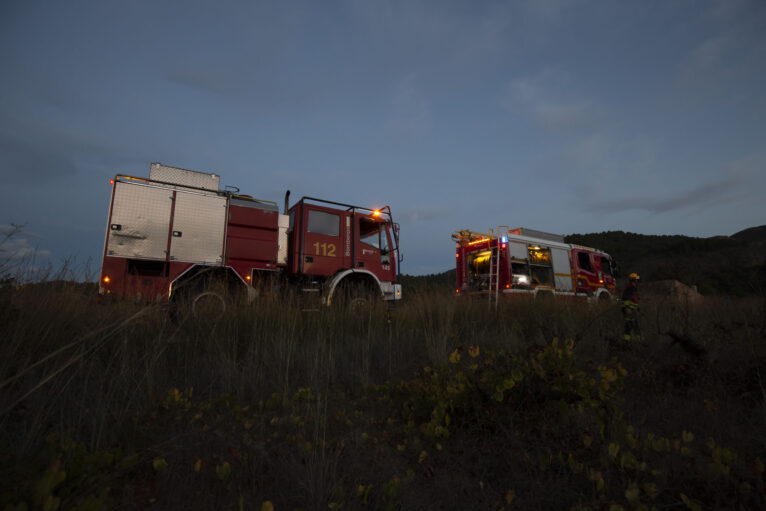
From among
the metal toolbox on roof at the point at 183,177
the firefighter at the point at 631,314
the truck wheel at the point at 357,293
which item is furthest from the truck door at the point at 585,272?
the metal toolbox on roof at the point at 183,177

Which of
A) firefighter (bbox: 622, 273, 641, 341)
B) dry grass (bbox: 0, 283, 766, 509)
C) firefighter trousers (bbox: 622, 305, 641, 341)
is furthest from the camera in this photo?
firefighter trousers (bbox: 622, 305, 641, 341)

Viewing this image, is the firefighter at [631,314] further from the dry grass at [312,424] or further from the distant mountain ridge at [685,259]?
the distant mountain ridge at [685,259]

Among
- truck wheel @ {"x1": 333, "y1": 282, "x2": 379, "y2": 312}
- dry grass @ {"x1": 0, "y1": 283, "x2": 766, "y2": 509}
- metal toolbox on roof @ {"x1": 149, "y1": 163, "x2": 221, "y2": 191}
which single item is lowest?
dry grass @ {"x1": 0, "y1": 283, "x2": 766, "y2": 509}

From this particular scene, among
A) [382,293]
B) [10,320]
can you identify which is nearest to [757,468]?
[10,320]

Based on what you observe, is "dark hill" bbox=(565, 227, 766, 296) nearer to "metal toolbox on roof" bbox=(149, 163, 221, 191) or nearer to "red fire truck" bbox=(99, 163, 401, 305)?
"red fire truck" bbox=(99, 163, 401, 305)

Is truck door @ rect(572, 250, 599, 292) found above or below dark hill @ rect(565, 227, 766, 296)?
below

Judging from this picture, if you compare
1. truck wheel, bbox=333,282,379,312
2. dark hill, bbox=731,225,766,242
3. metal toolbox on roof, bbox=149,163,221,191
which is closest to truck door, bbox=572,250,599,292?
truck wheel, bbox=333,282,379,312

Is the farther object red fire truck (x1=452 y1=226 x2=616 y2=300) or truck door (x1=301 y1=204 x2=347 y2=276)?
red fire truck (x1=452 y1=226 x2=616 y2=300)

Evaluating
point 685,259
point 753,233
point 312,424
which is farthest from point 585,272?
point 753,233

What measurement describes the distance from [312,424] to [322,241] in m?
6.57

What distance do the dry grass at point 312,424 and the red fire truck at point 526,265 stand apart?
342 inches

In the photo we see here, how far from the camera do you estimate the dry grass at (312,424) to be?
5.90 ft

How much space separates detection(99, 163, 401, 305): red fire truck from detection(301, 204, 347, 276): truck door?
0.08 feet

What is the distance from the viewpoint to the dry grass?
1798 millimetres
